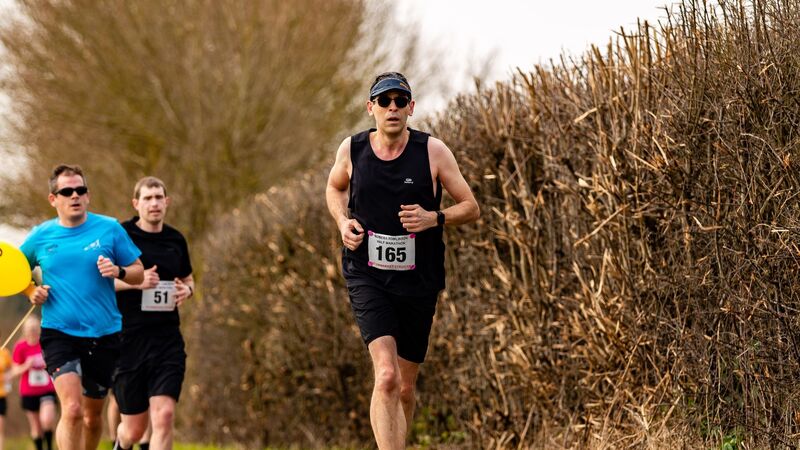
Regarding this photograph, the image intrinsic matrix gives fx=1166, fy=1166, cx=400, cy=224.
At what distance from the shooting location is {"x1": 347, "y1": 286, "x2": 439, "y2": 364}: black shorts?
6473 millimetres

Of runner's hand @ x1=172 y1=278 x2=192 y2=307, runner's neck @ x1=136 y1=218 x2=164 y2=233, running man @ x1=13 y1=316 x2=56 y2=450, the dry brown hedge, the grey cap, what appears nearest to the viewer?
the dry brown hedge

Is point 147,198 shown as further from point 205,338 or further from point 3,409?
point 3,409

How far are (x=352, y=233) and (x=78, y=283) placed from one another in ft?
8.36

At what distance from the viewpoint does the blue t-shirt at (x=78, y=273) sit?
8016 mm

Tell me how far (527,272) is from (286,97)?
47.7 ft

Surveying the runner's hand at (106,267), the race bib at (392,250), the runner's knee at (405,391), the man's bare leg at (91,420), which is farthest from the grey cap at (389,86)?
the man's bare leg at (91,420)

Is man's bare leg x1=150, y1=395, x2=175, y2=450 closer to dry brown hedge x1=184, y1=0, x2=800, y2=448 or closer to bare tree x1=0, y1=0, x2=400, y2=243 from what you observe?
dry brown hedge x1=184, y1=0, x2=800, y2=448

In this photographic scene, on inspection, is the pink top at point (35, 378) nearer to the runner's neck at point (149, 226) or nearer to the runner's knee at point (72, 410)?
the runner's neck at point (149, 226)

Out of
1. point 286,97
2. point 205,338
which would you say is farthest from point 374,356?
point 286,97

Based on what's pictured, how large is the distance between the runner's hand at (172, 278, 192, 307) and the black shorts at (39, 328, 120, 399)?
21.1 inches

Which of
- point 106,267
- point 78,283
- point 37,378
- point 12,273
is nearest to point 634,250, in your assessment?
point 106,267

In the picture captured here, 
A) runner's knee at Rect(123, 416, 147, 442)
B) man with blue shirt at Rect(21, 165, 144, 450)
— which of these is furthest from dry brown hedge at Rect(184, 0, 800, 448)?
man with blue shirt at Rect(21, 165, 144, 450)

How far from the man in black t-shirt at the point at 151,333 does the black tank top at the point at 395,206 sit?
234cm

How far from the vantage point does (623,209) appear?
7.14 m
